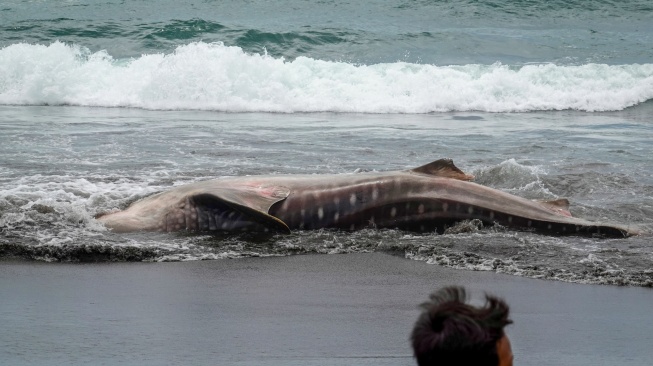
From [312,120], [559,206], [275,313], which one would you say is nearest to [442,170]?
[559,206]

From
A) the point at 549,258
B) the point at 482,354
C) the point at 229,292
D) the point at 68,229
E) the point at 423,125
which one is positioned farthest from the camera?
the point at 423,125

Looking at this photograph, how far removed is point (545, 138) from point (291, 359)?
11065mm

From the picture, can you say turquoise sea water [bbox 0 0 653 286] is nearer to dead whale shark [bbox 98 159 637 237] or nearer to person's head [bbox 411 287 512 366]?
dead whale shark [bbox 98 159 637 237]

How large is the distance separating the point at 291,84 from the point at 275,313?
711 inches

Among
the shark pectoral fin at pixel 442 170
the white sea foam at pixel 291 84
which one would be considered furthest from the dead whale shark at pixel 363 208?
the white sea foam at pixel 291 84

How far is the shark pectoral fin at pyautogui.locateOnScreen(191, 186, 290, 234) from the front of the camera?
25.0 feet

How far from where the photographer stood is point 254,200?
7.87 metres

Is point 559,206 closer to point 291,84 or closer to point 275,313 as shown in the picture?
point 275,313

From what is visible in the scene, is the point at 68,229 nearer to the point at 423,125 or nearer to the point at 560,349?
the point at 560,349

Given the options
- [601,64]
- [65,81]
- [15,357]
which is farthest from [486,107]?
[15,357]

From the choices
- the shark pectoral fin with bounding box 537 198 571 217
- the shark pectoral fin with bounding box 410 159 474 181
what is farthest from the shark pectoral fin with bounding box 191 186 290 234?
the shark pectoral fin with bounding box 537 198 571 217

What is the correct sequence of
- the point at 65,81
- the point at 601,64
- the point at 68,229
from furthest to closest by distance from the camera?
the point at 601,64 < the point at 65,81 < the point at 68,229

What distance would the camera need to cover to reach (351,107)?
861 inches

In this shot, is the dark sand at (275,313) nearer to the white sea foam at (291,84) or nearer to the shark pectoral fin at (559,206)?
the shark pectoral fin at (559,206)
